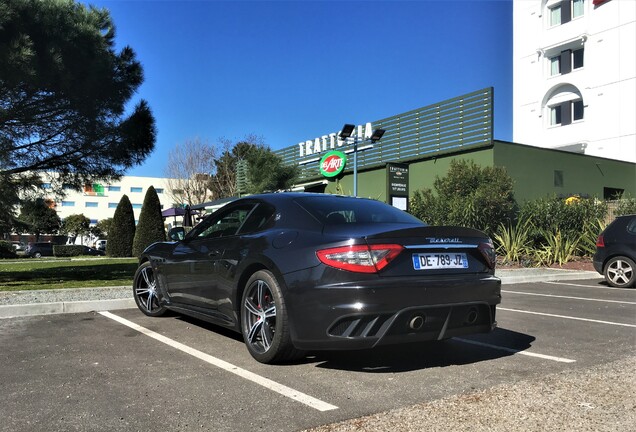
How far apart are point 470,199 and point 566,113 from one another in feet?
65.6

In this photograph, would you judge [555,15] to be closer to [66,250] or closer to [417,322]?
[417,322]

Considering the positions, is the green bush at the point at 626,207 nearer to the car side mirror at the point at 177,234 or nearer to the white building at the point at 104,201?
the car side mirror at the point at 177,234

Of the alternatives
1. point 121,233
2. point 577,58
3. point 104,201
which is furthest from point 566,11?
point 104,201

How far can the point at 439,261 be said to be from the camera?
13.0 feet

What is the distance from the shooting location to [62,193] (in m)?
11.8

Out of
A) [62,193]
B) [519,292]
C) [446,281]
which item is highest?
[62,193]

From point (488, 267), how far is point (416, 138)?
17.2 m

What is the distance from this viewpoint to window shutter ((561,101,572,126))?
31484mm

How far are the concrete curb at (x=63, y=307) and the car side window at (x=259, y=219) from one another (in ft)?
10.9

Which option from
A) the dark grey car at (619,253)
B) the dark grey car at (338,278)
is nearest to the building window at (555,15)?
the dark grey car at (619,253)

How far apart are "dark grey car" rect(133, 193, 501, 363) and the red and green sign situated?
18.2 m

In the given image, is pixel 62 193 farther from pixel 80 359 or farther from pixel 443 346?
pixel 443 346

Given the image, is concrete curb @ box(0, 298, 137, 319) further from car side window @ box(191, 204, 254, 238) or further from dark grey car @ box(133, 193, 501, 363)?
dark grey car @ box(133, 193, 501, 363)

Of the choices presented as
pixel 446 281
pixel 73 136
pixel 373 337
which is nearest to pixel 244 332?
pixel 373 337
